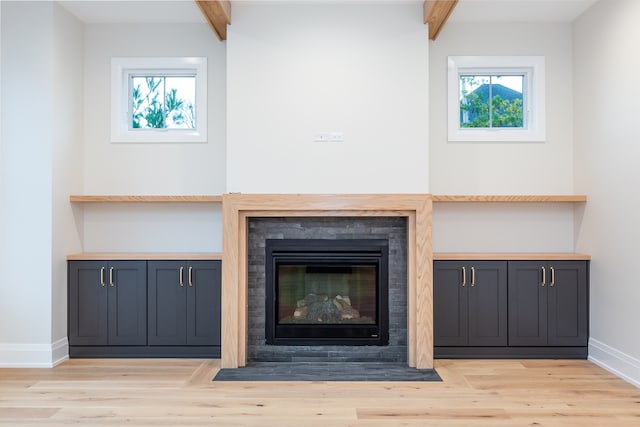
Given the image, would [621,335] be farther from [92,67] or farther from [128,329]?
[92,67]

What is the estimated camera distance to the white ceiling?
3953 millimetres

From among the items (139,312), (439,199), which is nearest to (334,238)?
(439,199)

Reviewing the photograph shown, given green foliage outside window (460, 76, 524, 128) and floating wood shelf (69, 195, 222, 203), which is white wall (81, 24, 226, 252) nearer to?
floating wood shelf (69, 195, 222, 203)

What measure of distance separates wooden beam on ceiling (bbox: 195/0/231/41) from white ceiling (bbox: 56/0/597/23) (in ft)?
0.76

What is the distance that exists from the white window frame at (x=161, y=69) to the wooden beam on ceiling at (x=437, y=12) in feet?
6.23

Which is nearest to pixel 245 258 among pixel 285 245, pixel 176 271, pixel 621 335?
pixel 285 245

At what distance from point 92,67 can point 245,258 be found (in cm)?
216

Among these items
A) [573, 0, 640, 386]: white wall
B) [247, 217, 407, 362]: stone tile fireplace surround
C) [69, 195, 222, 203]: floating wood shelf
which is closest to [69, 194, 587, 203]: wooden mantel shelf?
[69, 195, 222, 203]: floating wood shelf

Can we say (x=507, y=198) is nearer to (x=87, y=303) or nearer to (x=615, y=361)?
(x=615, y=361)

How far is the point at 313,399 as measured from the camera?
319 cm

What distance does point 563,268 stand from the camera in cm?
409

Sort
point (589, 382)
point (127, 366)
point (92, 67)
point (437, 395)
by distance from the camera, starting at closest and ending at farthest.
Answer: point (437, 395), point (589, 382), point (127, 366), point (92, 67)

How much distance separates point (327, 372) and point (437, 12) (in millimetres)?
2766

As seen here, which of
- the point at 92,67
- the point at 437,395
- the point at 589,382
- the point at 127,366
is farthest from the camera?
the point at 92,67
